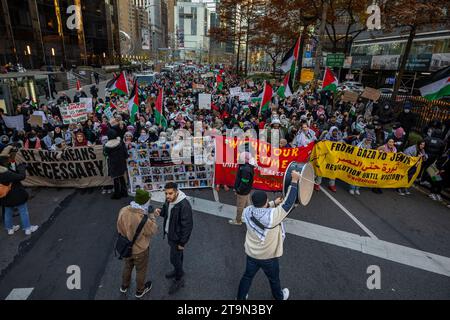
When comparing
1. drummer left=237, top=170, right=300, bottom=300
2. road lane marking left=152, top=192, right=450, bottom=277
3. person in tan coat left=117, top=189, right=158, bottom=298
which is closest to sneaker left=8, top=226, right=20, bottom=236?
person in tan coat left=117, top=189, right=158, bottom=298

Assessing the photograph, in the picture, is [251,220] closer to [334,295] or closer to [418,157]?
[334,295]

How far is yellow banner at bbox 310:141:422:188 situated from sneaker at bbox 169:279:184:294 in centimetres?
510

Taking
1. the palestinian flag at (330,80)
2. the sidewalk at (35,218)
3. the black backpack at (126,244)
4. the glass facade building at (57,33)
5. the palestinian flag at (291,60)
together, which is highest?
the glass facade building at (57,33)

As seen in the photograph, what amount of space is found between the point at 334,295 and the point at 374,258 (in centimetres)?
139

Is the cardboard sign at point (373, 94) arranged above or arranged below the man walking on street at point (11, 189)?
above

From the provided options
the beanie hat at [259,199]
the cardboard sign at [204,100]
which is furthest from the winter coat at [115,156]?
the cardboard sign at [204,100]

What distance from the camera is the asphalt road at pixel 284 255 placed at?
13.4 feet

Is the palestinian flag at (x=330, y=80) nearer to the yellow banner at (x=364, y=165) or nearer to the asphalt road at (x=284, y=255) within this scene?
the yellow banner at (x=364, y=165)

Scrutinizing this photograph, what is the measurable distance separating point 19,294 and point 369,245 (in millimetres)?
5894

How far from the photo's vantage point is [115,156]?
259 inches

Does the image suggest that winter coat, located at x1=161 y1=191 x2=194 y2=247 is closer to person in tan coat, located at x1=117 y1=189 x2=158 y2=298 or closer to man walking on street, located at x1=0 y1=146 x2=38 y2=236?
person in tan coat, located at x1=117 y1=189 x2=158 y2=298

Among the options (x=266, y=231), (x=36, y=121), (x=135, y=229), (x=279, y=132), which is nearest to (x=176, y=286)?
(x=135, y=229)

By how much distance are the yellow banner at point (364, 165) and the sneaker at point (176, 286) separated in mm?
5102
